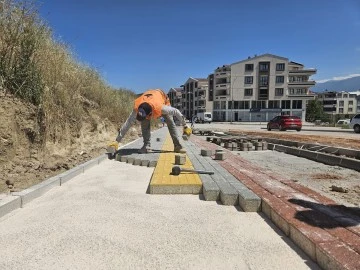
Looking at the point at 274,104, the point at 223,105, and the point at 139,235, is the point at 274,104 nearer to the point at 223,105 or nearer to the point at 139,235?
the point at 223,105

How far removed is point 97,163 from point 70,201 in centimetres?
327

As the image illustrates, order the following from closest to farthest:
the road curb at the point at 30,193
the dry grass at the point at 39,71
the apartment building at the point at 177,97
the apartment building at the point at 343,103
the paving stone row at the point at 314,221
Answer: the paving stone row at the point at 314,221, the road curb at the point at 30,193, the dry grass at the point at 39,71, the apartment building at the point at 177,97, the apartment building at the point at 343,103

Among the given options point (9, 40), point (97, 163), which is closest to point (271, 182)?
point (97, 163)

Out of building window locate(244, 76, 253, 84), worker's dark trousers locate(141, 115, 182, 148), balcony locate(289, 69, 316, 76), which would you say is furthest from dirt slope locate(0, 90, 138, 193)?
balcony locate(289, 69, 316, 76)

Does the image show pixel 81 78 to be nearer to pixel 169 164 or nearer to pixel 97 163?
pixel 97 163

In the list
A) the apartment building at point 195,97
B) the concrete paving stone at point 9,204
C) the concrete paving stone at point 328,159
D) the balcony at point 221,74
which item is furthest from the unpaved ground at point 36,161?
the apartment building at point 195,97

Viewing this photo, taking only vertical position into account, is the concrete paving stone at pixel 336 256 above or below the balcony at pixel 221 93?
below

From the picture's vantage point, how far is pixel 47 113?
7.44 metres

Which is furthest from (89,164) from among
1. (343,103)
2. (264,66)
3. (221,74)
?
(343,103)

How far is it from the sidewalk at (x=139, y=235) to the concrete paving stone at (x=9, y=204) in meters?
0.09

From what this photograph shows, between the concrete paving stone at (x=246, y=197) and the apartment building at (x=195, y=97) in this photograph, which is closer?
the concrete paving stone at (x=246, y=197)

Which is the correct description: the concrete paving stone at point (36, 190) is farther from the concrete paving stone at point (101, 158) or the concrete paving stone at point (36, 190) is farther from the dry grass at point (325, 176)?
the dry grass at point (325, 176)

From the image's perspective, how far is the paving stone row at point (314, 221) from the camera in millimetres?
2643

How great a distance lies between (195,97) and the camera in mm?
108375
